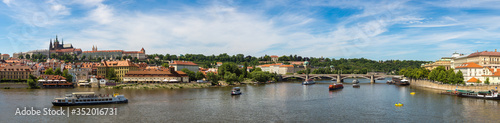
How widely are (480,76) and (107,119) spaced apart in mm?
64272

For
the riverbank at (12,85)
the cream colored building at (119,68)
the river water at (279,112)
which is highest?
the cream colored building at (119,68)

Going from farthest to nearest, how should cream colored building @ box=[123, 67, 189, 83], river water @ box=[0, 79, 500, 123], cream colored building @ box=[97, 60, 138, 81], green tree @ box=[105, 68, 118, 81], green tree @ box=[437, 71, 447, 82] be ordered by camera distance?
1. cream colored building @ box=[97, 60, 138, 81]
2. green tree @ box=[105, 68, 118, 81]
3. cream colored building @ box=[123, 67, 189, 83]
4. green tree @ box=[437, 71, 447, 82]
5. river water @ box=[0, 79, 500, 123]

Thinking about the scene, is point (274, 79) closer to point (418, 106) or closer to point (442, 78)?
point (442, 78)

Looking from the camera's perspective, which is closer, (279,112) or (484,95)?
(279,112)

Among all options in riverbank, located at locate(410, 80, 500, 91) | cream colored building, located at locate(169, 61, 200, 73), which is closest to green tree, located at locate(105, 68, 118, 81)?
cream colored building, located at locate(169, 61, 200, 73)

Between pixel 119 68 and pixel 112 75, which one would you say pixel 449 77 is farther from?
pixel 119 68

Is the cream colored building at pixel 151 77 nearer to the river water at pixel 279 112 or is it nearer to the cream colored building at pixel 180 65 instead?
the river water at pixel 279 112

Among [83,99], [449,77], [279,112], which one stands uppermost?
[449,77]

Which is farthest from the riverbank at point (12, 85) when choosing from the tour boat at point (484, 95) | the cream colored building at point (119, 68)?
the tour boat at point (484, 95)

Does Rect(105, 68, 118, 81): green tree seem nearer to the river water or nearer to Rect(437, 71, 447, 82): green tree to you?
the river water

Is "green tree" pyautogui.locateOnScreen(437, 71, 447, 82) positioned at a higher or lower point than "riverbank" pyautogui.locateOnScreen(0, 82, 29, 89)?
higher

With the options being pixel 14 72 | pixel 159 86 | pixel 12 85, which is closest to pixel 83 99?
pixel 159 86

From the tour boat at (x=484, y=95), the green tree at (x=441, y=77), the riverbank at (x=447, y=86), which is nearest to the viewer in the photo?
A: the tour boat at (x=484, y=95)

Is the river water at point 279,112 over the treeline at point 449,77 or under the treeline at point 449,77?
under
